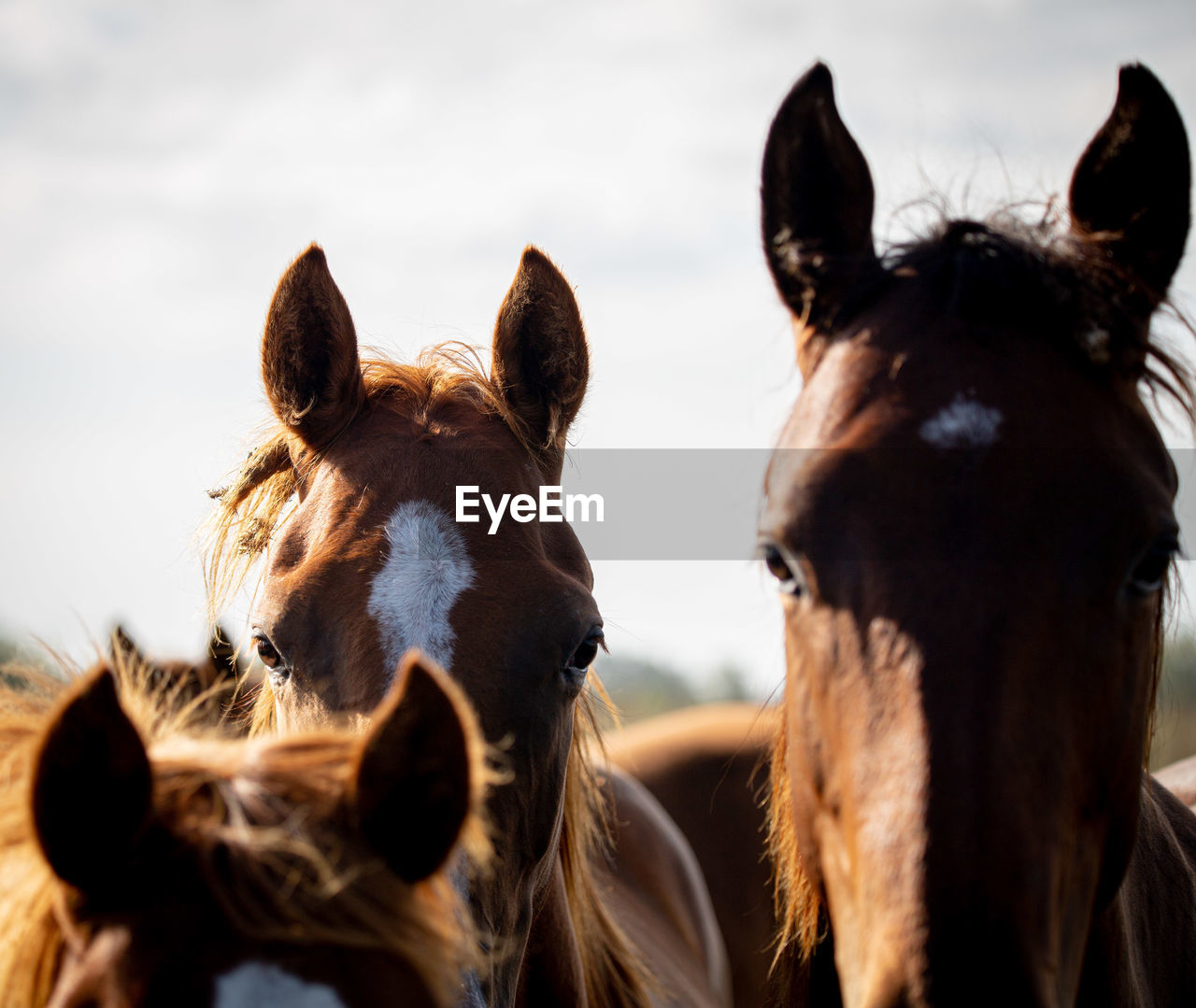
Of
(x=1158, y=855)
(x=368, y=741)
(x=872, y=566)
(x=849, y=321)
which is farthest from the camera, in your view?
(x=1158, y=855)

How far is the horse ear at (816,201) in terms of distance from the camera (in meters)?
2.11

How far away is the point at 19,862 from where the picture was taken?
4.60ft

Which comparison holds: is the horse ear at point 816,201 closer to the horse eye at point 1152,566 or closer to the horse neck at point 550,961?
the horse eye at point 1152,566

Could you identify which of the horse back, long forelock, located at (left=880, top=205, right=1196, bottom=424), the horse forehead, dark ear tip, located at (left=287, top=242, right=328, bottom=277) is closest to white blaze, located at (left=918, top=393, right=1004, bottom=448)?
long forelock, located at (left=880, top=205, right=1196, bottom=424)

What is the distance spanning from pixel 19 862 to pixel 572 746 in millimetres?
1738

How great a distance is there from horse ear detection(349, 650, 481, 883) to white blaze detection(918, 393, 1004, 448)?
0.95 m

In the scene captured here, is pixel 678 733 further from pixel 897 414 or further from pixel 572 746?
pixel 897 414

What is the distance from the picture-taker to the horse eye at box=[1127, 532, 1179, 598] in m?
1.74

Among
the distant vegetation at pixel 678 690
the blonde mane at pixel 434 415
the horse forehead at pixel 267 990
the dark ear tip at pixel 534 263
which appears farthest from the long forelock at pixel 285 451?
the distant vegetation at pixel 678 690

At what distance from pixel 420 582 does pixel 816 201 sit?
1257 mm

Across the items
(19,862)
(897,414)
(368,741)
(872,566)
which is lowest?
(19,862)

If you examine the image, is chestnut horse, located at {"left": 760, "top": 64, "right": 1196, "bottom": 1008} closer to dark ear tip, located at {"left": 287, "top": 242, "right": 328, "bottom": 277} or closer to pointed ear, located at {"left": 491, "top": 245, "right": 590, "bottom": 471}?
pointed ear, located at {"left": 491, "top": 245, "right": 590, "bottom": 471}

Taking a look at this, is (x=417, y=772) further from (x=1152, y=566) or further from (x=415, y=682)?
(x=1152, y=566)

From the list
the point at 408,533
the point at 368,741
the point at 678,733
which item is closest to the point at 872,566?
the point at 368,741
